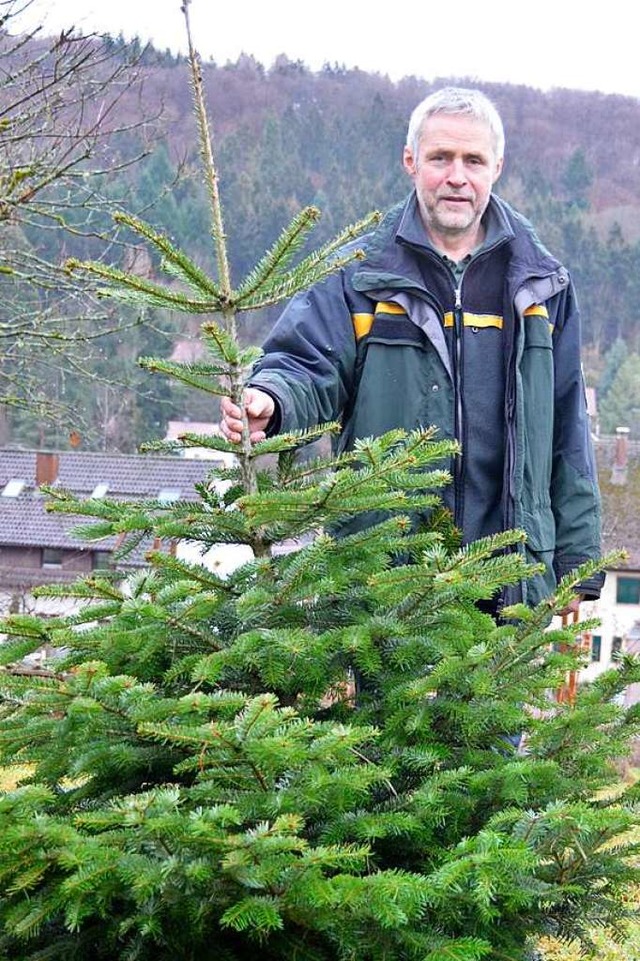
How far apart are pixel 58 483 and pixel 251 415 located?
29330 millimetres

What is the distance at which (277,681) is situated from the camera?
219 cm

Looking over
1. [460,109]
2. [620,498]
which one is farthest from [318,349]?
[620,498]

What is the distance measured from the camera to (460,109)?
3.22 m

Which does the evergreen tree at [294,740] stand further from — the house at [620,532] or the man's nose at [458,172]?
the house at [620,532]

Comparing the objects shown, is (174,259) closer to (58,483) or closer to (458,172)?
(458,172)

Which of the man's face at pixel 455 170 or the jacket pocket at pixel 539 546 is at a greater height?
the man's face at pixel 455 170

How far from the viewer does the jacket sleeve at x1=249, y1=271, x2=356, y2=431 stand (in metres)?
3.10

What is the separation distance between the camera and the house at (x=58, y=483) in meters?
30.3

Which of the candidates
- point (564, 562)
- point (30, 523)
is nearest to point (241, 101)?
point (30, 523)

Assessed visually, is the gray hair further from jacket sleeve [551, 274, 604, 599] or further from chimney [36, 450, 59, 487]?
chimney [36, 450, 59, 487]

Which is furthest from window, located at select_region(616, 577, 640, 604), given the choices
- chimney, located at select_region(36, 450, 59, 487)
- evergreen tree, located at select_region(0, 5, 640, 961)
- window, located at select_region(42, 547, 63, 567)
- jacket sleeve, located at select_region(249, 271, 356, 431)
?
evergreen tree, located at select_region(0, 5, 640, 961)

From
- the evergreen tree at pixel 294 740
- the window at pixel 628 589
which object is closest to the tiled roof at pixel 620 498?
the window at pixel 628 589

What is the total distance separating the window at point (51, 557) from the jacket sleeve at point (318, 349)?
28.6m

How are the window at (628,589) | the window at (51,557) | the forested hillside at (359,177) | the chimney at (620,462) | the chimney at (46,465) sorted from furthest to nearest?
the forested hillside at (359,177) < the chimney at (620,462) < the window at (628,589) < the chimney at (46,465) < the window at (51,557)
